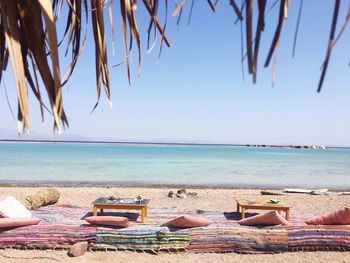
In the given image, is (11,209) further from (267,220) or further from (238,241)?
(267,220)

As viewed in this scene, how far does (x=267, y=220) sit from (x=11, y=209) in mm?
3633

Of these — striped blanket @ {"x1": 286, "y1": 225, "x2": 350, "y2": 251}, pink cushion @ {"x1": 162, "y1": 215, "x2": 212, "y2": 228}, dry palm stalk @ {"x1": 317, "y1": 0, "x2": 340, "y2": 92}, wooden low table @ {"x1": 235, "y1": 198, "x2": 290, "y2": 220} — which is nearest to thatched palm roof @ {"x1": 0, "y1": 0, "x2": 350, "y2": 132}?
dry palm stalk @ {"x1": 317, "y1": 0, "x2": 340, "y2": 92}

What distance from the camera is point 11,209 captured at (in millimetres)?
4922

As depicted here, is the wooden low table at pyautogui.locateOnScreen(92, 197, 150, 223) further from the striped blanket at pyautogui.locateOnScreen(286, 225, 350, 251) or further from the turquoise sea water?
the turquoise sea water

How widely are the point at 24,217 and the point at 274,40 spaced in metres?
4.94

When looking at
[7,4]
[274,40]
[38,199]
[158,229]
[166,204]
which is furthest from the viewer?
[166,204]

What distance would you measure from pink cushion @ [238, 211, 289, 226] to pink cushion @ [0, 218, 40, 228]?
9.51 ft

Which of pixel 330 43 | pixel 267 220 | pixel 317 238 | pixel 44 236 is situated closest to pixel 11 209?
pixel 44 236

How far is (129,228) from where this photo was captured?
4.64 m

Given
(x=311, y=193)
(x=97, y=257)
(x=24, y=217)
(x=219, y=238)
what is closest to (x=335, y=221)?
(x=219, y=238)

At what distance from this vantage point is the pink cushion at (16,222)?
4.55 metres

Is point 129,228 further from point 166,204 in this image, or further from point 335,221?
point 166,204

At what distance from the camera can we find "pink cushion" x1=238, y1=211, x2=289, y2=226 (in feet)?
15.5

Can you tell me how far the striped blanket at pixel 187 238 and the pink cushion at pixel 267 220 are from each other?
12 cm
